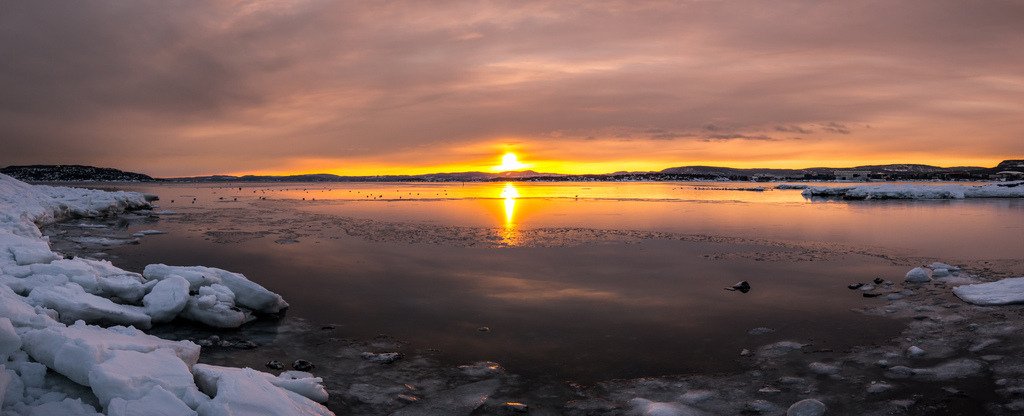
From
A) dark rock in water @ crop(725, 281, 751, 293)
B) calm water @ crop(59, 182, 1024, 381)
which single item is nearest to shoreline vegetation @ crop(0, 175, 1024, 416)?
calm water @ crop(59, 182, 1024, 381)

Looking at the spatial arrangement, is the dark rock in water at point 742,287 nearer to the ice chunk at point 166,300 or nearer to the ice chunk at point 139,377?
the ice chunk at point 139,377

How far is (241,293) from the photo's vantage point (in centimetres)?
1026

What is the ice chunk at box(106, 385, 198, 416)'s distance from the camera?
466 cm

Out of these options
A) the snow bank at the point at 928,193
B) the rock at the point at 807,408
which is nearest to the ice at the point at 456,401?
the rock at the point at 807,408

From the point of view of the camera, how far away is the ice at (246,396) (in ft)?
16.7

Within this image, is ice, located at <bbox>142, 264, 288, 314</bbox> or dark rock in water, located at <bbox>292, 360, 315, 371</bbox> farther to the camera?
ice, located at <bbox>142, 264, 288, 314</bbox>

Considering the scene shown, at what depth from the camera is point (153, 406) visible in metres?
4.79

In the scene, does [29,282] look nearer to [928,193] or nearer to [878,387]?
[878,387]

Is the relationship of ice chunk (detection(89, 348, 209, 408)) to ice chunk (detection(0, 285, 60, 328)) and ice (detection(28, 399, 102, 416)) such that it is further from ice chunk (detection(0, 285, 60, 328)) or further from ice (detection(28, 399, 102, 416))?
ice chunk (detection(0, 285, 60, 328))

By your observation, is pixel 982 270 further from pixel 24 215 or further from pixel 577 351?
pixel 24 215

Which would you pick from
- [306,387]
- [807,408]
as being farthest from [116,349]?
[807,408]

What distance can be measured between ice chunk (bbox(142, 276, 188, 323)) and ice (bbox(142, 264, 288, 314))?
0.75m

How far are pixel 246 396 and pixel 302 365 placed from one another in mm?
2190

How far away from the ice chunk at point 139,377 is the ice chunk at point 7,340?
0.73 meters
